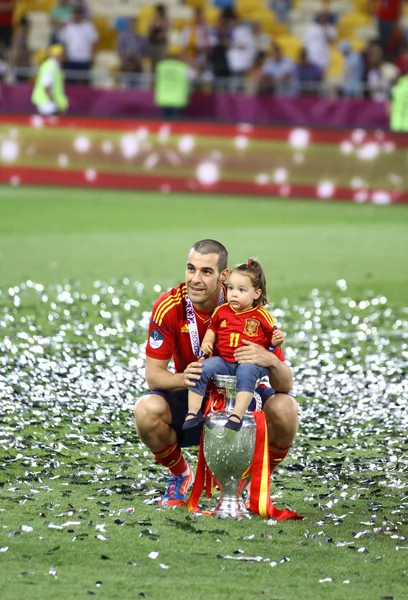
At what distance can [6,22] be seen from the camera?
99.7ft

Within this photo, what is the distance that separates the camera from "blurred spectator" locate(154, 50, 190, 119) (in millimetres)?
25406

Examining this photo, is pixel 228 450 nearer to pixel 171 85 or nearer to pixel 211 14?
pixel 171 85

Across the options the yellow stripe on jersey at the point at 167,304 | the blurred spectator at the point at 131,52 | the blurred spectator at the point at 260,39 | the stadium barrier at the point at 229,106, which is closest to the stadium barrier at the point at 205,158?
the stadium barrier at the point at 229,106

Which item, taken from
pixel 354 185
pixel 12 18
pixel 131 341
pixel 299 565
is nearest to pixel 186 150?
pixel 354 185

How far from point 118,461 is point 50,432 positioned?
76cm

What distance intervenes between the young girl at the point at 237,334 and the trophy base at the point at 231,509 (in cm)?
41

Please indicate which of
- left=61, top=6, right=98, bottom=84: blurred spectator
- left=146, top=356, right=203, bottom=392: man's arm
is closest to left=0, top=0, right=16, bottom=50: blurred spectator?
left=61, top=6, right=98, bottom=84: blurred spectator

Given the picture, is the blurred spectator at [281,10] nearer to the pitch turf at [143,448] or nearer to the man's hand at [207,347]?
the pitch turf at [143,448]

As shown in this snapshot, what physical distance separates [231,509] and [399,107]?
18.7 m

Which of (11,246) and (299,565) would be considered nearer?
(299,565)

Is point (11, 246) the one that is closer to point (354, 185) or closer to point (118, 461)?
point (354, 185)

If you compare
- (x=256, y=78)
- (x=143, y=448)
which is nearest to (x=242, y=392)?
(x=143, y=448)

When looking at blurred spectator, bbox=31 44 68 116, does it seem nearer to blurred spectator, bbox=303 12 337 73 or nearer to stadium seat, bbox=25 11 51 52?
blurred spectator, bbox=303 12 337 73

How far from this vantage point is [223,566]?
5.22 metres
